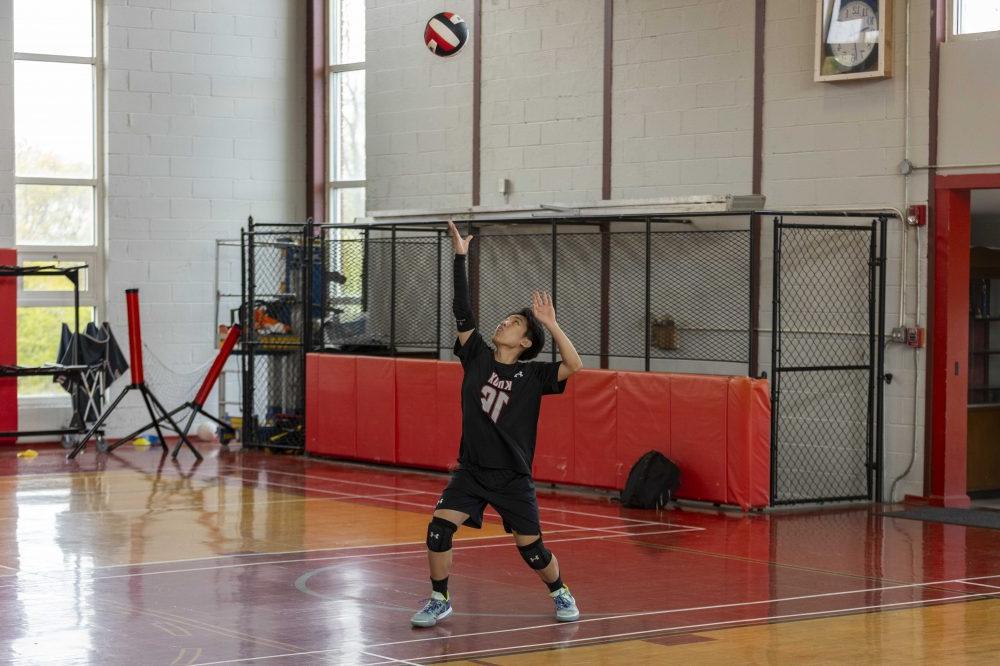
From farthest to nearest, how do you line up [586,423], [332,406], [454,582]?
[332,406], [586,423], [454,582]

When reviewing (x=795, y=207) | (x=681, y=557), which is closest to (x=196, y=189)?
(x=795, y=207)

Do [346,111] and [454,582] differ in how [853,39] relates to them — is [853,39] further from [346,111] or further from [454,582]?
[346,111]

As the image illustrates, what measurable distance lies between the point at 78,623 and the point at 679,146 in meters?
8.80

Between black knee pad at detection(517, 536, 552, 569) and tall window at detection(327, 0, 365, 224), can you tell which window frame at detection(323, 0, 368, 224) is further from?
black knee pad at detection(517, 536, 552, 569)

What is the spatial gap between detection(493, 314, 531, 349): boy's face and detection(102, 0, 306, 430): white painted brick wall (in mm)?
12112

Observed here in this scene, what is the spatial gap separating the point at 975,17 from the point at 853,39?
1076 millimetres

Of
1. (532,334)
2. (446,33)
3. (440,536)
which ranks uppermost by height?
(446,33)

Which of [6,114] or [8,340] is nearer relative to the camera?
[8,340]

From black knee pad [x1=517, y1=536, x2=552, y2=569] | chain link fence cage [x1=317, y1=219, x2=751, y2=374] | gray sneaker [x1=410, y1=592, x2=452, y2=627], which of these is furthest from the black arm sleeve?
chain link fence cage [x1=317, y1=219, x2=751, y2=374]

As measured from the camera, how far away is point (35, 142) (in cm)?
1886

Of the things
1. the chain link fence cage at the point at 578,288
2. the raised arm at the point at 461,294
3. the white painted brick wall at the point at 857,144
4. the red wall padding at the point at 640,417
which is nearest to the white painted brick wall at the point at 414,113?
the chain link fence cage at the point at 578,288

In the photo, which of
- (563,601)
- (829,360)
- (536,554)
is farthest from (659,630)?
(829,360)

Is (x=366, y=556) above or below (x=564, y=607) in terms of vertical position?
below

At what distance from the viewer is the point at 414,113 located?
58.5ft
